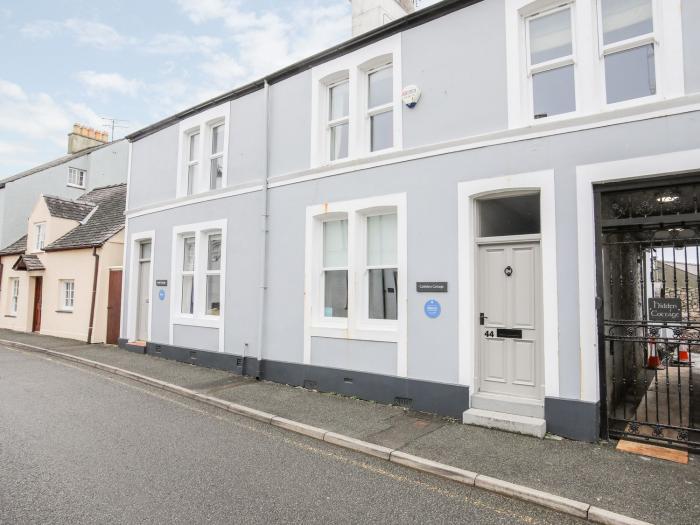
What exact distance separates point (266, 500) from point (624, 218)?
555 cm

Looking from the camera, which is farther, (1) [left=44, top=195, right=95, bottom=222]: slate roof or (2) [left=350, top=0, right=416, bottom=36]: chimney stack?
(1) [left=44, top=195, right=95, bottom=222]: slate roof

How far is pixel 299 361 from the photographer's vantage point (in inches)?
349

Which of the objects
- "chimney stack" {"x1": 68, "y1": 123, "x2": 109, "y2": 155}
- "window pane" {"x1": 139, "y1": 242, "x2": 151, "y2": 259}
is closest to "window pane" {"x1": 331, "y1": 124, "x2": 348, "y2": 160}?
"window pane" {"x1": 139, "y1": 242, "x2": 151, "y2": 259}

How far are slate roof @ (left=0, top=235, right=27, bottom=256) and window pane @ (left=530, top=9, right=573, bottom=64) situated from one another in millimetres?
22037

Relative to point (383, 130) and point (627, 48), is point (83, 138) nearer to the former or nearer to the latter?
point (383, 130)

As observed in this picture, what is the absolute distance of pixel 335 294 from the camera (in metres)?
8.86

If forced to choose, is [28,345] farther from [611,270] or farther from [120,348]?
[611,270]

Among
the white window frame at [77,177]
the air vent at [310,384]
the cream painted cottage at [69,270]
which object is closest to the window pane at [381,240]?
the air vent at [310,384]

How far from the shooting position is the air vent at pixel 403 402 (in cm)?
727

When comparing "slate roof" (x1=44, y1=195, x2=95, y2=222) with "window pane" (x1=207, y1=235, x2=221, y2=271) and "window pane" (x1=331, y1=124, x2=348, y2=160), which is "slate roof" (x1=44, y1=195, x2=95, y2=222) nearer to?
"window pane" (x1=207, y1=235, x2=221, y2=271)

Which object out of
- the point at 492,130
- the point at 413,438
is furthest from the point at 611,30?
the point at 413,438

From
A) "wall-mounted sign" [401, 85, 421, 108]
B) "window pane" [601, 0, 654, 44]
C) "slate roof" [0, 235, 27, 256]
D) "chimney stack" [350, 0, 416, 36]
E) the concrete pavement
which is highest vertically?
"chimney stack" [350, 0, 416, 36]

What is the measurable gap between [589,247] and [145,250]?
40.5ft

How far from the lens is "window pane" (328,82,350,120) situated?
357 inches
